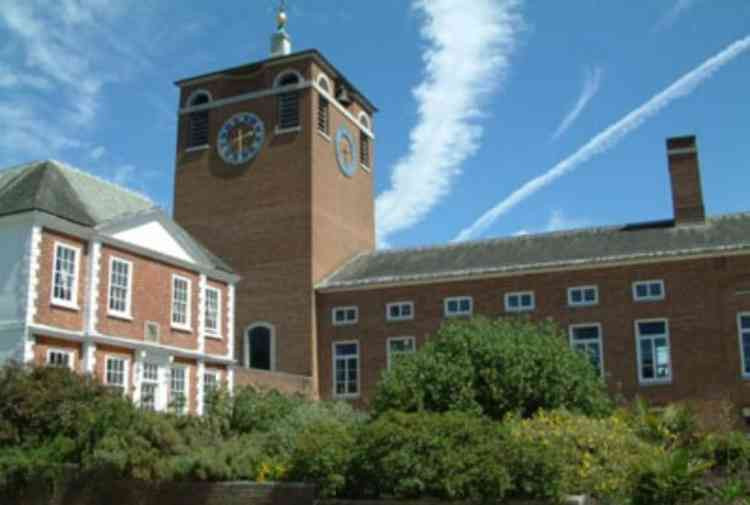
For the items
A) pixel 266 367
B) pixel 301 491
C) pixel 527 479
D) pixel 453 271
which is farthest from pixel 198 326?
pixel 527 479

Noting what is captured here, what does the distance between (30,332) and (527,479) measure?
1562 cm

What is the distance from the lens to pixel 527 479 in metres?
14.9

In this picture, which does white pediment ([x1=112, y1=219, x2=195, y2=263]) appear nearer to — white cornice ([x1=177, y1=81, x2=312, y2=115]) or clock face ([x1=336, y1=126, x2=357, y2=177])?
white cornice ([x1=177, y1=81, x2=312, y2=115])

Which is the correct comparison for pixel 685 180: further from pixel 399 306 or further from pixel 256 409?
pixel 256 409

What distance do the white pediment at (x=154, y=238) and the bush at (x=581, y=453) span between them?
1517 centimetres

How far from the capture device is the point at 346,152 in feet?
154

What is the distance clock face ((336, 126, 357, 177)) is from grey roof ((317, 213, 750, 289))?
500cm

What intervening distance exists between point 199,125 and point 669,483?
36.0 metres

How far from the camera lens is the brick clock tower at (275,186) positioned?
41500mm

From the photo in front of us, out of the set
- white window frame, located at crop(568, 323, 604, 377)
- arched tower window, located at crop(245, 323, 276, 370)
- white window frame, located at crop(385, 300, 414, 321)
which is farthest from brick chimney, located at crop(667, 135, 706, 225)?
arched tower window, located at crop(245, 323, 276, 370)

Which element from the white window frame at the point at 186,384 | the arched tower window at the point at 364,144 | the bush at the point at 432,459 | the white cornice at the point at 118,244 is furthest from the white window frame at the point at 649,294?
the bush at the point at 432,459

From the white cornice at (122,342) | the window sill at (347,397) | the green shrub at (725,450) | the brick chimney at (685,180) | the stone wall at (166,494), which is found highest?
the brick chimney at (685,180)

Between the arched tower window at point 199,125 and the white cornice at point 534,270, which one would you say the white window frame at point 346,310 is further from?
the arched tower window at point 199,125

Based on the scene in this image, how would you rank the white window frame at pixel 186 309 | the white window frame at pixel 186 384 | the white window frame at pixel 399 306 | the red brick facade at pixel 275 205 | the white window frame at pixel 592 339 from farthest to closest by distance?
1. the red brick facade at pixel 275 205
2. the white window frame at pixel 399 306
3. the white window frame at pixel 592 339
4. the white window frame at pixel 186 309
5. the white window frame at pixel 186 384
